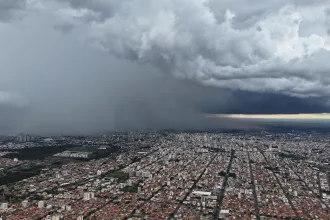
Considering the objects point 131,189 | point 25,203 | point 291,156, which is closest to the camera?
point 25,203

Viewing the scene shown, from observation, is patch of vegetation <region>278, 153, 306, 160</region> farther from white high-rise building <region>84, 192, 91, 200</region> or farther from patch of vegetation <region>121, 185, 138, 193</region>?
white high-rise building <region>84, 192, 91, 200</region>

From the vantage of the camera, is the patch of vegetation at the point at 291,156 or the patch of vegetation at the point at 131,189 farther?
the patch of vegetation at the point at 291,156

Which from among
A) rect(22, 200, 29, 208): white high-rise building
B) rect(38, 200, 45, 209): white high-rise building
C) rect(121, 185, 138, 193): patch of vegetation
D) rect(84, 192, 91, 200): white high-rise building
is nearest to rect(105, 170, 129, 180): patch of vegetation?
rect(121, 185, 138, 193): patch of vegetation

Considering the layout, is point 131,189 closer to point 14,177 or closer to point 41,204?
point 41,204

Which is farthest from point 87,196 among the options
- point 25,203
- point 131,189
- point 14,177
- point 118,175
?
point 14,177

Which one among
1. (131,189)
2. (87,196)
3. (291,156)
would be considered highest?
(291,156)

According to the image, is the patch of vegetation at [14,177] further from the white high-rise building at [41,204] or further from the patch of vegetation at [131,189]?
the patch of vegetation at [131,189]

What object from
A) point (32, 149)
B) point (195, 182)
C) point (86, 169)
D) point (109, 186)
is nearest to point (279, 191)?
point (195, 182)

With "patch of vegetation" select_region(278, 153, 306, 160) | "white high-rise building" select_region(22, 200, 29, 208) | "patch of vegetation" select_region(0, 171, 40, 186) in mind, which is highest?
"patch of vegetation" select_region(278, 153, 306, 160)

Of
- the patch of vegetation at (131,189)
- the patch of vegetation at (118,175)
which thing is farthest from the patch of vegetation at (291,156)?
the patch of vegetation at (131,189)

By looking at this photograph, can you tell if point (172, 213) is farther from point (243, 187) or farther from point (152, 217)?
point (243, 187)

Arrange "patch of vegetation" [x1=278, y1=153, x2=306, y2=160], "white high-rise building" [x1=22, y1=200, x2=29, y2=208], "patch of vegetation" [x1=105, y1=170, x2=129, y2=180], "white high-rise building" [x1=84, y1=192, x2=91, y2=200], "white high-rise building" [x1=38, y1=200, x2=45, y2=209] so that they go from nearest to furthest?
1. "white high-rise building" [x1=38, y1=200, x2=45, y2=209]
2. "white high-rise building" [x1=22, y1=200, x2=29, y2=208]
3. "white high-rise building" [x1=84, y1=192, x2=91, y2=200]
4. "patch of vegetation" [x1=105, y1=170, x2=129, y2=180]
5. "patch of vegetation" [x1=278, y1=153, x2=306, y2=160]
